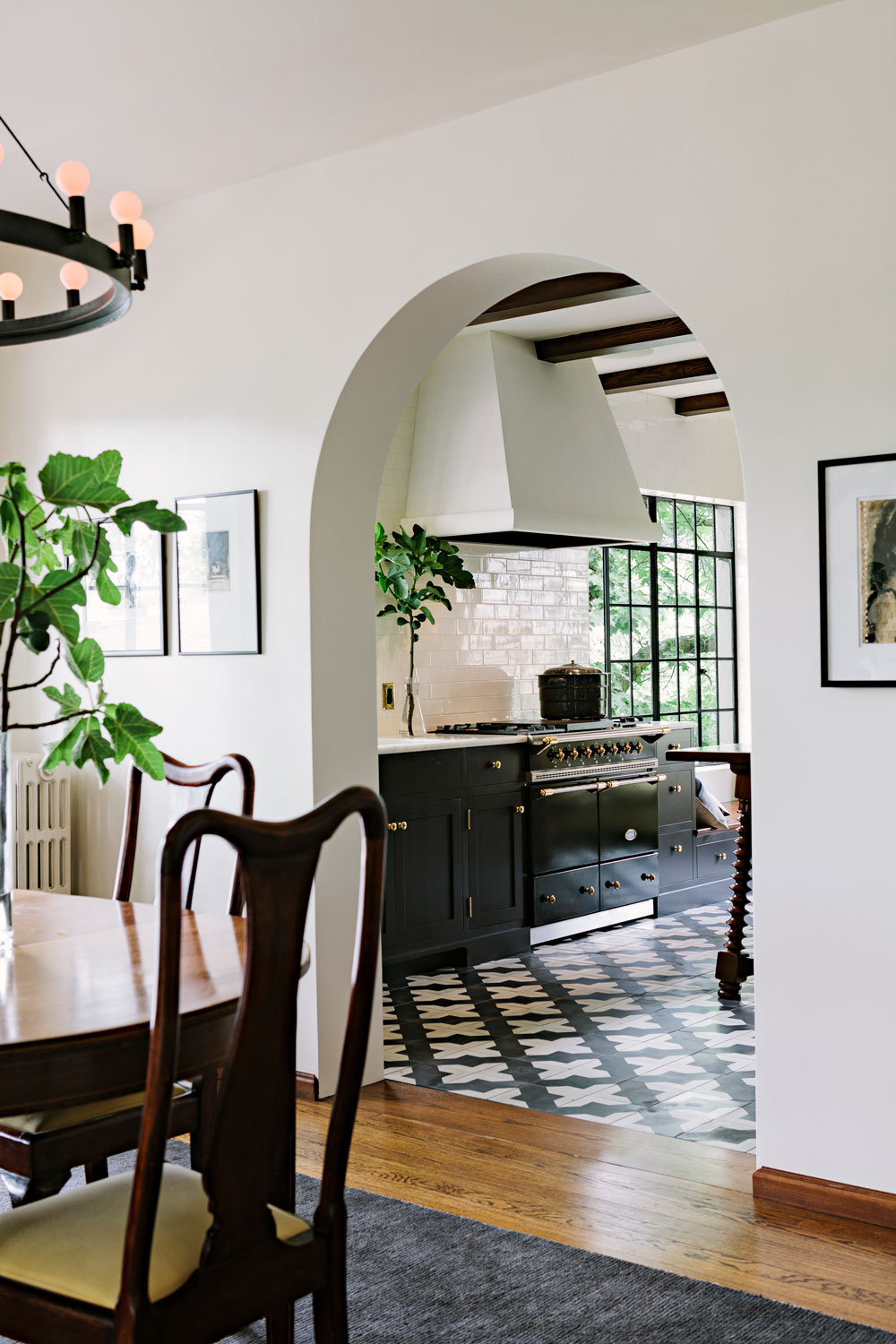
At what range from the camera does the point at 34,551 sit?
7.09 feet

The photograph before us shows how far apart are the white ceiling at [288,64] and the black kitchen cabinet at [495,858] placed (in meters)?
2.80

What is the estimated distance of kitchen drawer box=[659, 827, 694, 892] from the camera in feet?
21.9

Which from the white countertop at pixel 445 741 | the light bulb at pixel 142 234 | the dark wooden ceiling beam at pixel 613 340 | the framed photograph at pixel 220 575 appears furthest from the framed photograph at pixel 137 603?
the dark wooden ceiling beam at pixel 613 340

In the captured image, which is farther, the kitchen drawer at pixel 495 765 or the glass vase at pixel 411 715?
the glass vase at pixel 411 715

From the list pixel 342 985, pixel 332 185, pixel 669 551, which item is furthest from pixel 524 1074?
pixel 669 551

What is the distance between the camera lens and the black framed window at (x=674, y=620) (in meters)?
7.63

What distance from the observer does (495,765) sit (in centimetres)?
567

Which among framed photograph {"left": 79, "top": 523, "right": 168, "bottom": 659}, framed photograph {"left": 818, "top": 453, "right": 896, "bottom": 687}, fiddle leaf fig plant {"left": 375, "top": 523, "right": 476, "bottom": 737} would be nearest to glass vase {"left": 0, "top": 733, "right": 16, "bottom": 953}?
framed photograph {"left": 818, "top": 453, "right": 896, "bottom": 687}

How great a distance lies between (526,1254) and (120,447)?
295 cm

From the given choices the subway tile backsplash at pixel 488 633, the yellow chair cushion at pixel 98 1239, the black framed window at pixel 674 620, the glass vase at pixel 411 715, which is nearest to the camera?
the yellow chair cushion at pixel 98 1239

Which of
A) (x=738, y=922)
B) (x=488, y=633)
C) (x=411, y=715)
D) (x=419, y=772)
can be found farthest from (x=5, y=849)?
(x=488, y=633)

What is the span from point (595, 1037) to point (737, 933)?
74cm

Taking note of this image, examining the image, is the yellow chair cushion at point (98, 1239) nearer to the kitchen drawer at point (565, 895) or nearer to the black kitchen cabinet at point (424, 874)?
the black kitchen cabinet at point (424, 874)

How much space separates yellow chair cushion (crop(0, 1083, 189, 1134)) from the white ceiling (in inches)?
93.6
